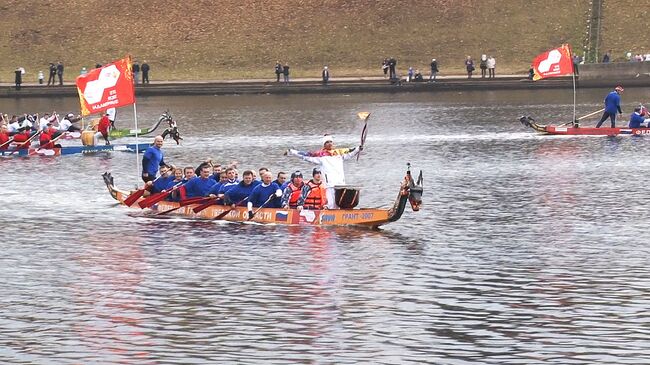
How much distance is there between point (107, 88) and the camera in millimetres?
51031

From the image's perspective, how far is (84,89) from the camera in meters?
51.3

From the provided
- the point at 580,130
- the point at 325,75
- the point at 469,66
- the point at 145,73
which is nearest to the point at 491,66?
the point at 469,66

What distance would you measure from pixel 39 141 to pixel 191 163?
8.96 m

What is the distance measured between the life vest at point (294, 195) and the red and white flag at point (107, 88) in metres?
13.1

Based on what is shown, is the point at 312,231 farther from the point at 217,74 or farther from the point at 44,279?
the point at 217,74

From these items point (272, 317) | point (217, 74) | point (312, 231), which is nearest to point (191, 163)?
point (312, 231)

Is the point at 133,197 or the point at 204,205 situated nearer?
the point at 204,205

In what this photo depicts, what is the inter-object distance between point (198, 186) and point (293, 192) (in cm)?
405

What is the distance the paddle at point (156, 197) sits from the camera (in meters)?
42.9

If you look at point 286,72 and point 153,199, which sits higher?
point 286,72

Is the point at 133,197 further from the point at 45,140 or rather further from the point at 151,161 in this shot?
the point at 45,140

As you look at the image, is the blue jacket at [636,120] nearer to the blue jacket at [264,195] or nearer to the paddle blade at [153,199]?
the paddle blade at [153,199]

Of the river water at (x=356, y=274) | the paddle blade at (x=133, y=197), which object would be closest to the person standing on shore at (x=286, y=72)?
the river water at (x=356, y=274)

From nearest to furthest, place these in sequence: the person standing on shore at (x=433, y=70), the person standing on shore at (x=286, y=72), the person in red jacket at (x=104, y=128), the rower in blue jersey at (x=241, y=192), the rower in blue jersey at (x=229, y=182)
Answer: the rower in blue jersey at (x=241, y=192) < the rower in blue jersey at (x=229, y=182) < the person in red jacket at (x=104, y=128) < the person standing on shore at (x=433, y=70) < the person standing on shore at (x=286, y=72)
